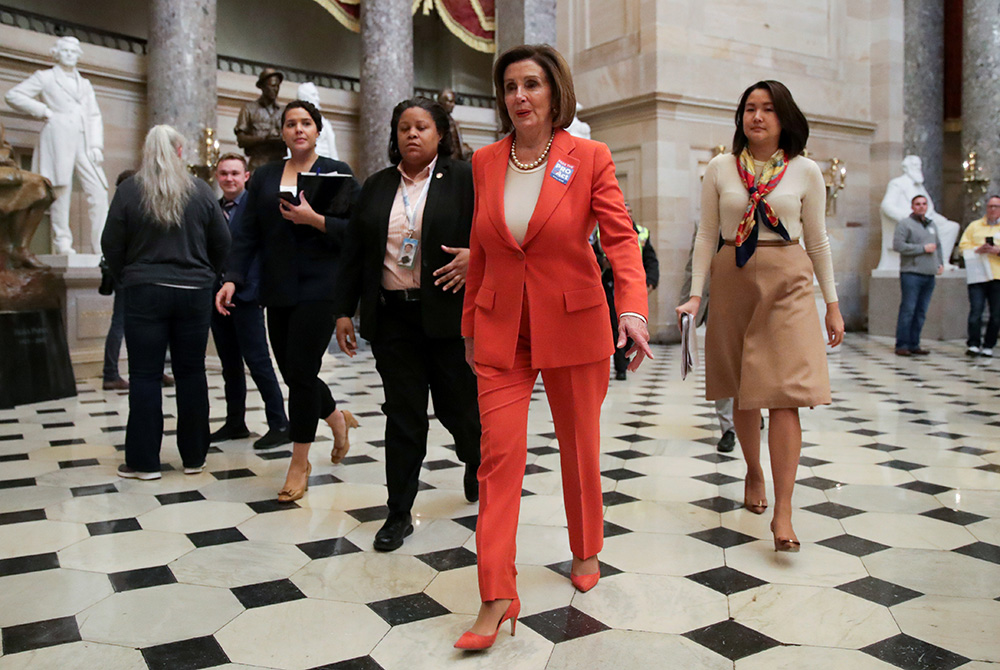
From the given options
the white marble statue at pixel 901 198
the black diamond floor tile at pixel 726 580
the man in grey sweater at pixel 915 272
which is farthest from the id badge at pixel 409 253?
the white marble statue at pixel 901 198

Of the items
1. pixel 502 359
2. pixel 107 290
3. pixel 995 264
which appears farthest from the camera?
pixel 995 264

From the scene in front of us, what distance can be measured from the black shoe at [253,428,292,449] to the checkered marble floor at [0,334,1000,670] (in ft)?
0.45

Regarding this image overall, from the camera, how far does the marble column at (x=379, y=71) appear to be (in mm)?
12664

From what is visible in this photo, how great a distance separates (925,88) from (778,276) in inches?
563

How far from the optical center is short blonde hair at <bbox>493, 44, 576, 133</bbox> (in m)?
2.39

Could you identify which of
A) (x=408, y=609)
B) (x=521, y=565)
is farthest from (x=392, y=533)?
(x=408, y=609)

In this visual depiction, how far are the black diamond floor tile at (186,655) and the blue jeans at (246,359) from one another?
2876 mm

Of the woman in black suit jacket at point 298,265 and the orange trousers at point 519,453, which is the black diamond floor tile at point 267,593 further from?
the woman in black suit jacket at point 298,265

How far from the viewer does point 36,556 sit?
3.10 m

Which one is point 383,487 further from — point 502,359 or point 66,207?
point 66,207

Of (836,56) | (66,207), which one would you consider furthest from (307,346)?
(836,56)

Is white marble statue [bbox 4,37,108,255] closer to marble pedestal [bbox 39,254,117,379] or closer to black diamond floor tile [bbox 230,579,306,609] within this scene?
marble pedestal [bbox 39,254,117,379]

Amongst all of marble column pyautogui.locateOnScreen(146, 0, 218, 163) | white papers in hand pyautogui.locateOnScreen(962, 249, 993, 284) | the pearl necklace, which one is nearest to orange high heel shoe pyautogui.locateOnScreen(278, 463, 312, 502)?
the pearl necklace

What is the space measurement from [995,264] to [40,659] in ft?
35.2
